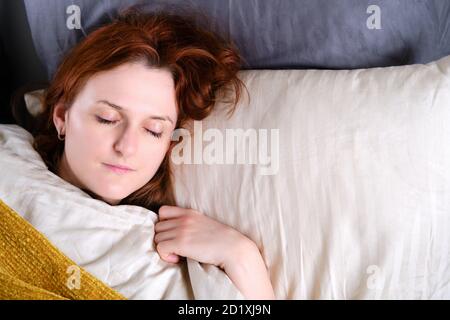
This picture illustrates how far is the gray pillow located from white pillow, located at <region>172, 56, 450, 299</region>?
0.21 ft

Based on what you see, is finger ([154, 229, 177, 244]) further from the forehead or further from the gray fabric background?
the gray fabric background

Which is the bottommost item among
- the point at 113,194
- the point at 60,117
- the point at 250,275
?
the point at 250,275

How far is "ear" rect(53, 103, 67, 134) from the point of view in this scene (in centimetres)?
115

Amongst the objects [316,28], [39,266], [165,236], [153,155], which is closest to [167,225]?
[165,236]

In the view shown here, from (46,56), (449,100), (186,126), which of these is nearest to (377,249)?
(449,100)

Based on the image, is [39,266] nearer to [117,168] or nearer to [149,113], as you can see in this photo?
[117,168]

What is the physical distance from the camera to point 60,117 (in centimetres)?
115

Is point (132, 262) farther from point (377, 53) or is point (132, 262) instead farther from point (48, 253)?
point (377, 53)

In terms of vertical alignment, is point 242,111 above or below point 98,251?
above

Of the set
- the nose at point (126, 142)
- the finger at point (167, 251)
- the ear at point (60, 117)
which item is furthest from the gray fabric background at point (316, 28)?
the finger at point (167, 251)

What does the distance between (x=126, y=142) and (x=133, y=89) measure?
0.32 ft

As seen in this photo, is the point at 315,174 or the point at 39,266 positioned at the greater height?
the point at 315,174

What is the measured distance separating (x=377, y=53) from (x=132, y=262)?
1.97ft

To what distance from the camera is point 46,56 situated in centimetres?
128
